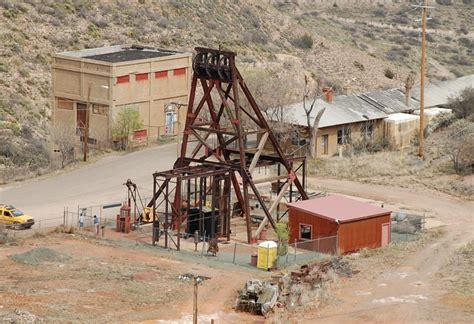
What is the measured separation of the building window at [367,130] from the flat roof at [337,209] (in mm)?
21715

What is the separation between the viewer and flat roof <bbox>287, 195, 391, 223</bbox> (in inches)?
2203

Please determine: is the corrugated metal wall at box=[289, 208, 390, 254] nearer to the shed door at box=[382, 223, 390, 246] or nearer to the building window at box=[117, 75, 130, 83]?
the shed door at box=[382, 223, 390, 246]

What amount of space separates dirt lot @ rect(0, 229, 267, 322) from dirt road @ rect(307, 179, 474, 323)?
3924mm

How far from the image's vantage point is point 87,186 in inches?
2640

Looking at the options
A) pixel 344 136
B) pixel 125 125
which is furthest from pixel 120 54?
pixel 344 136

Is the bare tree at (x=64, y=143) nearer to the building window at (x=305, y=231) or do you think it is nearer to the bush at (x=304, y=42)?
the building window at (x=305, y=231)

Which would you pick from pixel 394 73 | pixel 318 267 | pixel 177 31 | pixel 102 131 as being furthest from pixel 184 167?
pixel 394 73

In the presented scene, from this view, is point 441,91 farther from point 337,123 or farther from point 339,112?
point 337,123

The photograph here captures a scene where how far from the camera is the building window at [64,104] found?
8056 cm

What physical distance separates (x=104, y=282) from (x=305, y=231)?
11426mm

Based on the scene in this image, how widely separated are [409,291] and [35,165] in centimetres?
3114

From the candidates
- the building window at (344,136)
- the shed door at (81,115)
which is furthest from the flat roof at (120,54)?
the building window at (344,136)

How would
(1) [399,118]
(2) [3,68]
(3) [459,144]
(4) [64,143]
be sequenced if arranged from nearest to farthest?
(3) [459,144]
(4) [64,143]
(1) [399,118]
(2) [3,68]

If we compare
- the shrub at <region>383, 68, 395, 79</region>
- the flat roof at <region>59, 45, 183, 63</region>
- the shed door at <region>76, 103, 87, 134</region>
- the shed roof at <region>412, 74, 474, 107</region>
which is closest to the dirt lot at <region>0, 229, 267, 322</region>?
the shed door at <region>76, 103, 87, 134</region>
